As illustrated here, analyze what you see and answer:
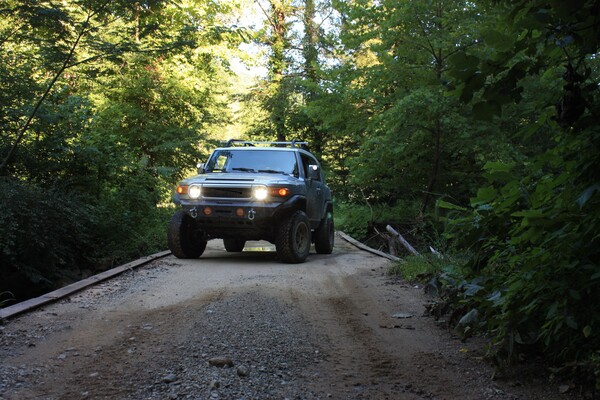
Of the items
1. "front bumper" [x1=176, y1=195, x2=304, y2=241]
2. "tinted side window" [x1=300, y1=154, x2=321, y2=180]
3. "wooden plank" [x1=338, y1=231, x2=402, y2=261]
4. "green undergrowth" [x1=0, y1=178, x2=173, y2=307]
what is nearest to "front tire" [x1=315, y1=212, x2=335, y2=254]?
"wooden plank" [x1=338, y1=231, x2=402, y2=261]

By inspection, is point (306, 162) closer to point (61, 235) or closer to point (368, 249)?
point (368, 249)

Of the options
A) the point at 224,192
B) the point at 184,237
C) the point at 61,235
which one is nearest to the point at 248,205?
the point at 224,192

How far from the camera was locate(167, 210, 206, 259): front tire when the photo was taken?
31.0ft

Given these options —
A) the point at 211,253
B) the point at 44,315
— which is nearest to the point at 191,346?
the point at 44,315

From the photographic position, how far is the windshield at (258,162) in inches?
402

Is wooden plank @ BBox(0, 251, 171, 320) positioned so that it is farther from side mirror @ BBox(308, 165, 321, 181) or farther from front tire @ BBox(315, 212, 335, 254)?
front tire @ BBox(315, 212, 335, 254)

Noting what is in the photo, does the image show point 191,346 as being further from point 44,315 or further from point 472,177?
point 472,177

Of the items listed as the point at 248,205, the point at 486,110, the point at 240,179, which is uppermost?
the point at 486,110

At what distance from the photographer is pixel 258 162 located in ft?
33.8

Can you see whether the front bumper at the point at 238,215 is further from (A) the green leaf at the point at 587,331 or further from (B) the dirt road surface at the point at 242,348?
(A) the green leaf at the point at 587,331

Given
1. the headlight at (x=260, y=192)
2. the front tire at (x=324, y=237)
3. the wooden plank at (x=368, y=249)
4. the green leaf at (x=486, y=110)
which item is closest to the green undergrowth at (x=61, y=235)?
the headlight at (x=260, y=192)

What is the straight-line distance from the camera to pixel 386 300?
6.33 metres

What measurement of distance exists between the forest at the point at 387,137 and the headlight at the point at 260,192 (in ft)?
8.49

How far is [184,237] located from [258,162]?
6.63 ft
